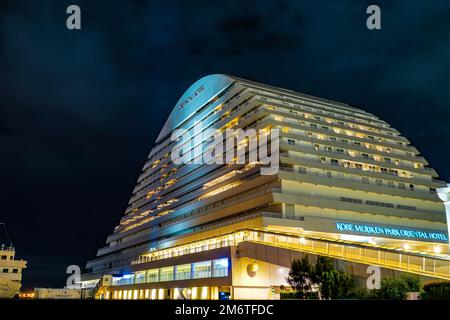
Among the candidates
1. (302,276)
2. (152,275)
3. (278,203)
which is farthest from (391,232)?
(302,276)

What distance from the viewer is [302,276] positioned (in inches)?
1679

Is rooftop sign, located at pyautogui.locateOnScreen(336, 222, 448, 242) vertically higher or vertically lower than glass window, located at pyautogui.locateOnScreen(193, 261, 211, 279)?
higher

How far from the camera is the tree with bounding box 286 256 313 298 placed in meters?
42.1

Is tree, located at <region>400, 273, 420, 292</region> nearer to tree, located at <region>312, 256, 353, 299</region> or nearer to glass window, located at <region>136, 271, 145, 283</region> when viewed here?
tree, located at <region>312, 256, 353, 299</region>

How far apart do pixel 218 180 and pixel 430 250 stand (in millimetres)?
45712

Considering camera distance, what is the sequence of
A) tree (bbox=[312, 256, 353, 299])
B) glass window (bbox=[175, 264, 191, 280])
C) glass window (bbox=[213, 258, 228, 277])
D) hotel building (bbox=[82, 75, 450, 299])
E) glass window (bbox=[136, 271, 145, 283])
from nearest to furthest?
tree (bbox=[312, 256, 353, 299]) → glass window (bbox=[213, 258, 228, 277]) → hotel building (bbox=[82, 75, 450, 299]) → glass window (bbox=[175, 264, 191, 280]) → glass window (bbox=[136, 271, 145, 283])

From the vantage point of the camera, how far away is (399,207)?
9144 cm

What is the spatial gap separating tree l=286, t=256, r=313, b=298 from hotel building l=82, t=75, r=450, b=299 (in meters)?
6.30

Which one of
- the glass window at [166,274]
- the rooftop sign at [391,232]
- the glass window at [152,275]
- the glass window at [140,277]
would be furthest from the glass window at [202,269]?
the rooftop sign at [391,232]

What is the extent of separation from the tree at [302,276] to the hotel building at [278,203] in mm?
6304

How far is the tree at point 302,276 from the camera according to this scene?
42094 mm

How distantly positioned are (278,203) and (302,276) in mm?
34513

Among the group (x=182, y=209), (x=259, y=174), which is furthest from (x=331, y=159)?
(x=182, y=209)

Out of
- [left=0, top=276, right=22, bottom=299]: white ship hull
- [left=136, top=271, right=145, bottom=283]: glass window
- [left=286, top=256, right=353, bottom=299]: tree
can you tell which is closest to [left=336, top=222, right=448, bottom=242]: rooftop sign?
[left=136, top=271, right=145, bottom=283]: glass window
